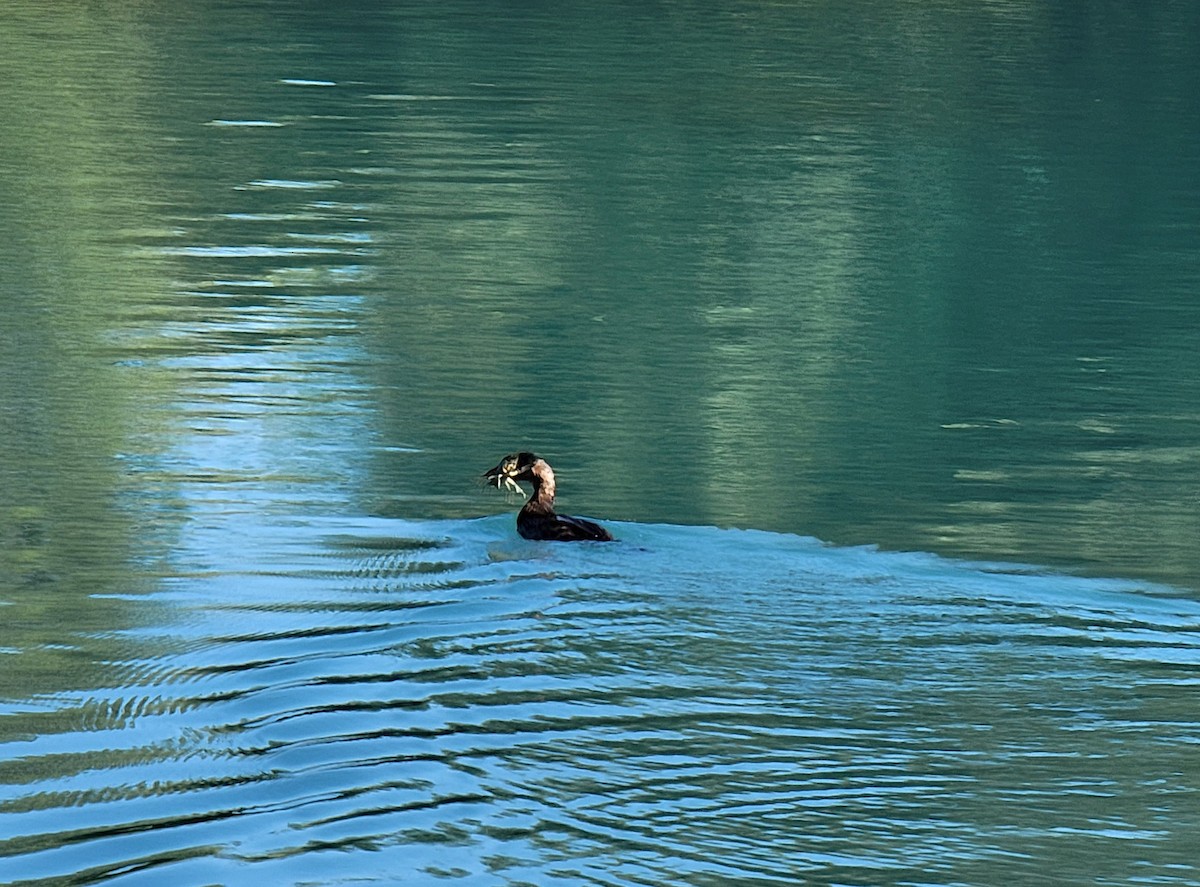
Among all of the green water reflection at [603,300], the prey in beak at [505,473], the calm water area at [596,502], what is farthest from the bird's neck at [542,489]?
the green water reflection at [603,300]

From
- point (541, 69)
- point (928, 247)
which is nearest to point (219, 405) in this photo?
point (928, 247)

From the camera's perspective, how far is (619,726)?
31.2 ft

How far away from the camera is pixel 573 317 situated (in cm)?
2105

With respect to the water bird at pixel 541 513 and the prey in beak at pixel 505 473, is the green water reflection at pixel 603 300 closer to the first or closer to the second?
the prey in beak at pixel 505 473

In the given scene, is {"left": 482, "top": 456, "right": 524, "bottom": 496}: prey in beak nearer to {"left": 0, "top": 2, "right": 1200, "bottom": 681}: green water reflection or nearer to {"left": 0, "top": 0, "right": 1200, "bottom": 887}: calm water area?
{"left": 0, "top": 0, "right": 1200, "bottom": 887}: calm water area

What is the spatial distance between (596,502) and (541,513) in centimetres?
149

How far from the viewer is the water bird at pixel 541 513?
12531mm

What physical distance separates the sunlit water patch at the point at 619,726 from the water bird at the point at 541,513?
5.5 inches

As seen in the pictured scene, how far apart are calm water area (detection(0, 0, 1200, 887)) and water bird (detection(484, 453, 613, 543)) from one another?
0.62 feet

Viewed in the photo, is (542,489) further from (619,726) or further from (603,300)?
(603,300)

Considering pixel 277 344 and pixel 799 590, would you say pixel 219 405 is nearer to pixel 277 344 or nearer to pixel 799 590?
pixel 277 344

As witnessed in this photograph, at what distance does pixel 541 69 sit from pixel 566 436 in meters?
27.1

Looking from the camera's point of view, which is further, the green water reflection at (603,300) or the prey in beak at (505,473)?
the green water reflection at (603,300)

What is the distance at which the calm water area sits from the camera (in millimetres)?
8633
